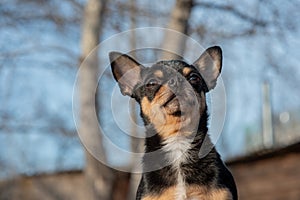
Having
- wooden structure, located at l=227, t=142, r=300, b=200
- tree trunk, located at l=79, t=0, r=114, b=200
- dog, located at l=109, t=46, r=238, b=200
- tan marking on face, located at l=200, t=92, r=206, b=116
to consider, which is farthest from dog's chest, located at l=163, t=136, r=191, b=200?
wooden structure, located at l=227, t=142, r=300, b=200

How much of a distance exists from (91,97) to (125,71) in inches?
269

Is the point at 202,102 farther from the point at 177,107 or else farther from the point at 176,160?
the point at 176,160

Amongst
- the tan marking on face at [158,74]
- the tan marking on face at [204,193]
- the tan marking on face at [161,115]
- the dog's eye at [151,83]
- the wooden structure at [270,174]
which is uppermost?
the tan marking on face at [158,74]

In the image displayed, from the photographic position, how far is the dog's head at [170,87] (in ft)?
12.8

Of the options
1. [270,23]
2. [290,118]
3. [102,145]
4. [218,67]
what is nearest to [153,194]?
[218,67]

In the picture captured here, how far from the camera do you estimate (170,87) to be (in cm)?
391

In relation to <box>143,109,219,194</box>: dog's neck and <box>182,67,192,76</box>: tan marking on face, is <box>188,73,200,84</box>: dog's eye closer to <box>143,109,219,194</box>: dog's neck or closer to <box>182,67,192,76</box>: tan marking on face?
<box>182,67,192,76</box>: tan marking on face

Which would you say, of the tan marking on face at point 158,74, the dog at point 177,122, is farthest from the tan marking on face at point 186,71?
the tan marking on face at point 158,74

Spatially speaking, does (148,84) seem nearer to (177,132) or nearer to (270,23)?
(177,132)

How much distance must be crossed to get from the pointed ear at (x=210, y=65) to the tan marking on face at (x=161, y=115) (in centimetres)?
25

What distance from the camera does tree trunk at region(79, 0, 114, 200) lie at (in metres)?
10.7

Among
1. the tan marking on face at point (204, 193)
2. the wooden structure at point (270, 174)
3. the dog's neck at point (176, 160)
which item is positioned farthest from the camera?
the wooden structure at point (270, 174)

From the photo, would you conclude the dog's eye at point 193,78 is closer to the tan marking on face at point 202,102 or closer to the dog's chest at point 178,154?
the tan marking on face at point 202,102

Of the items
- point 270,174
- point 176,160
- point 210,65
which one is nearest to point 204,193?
point 176,160
